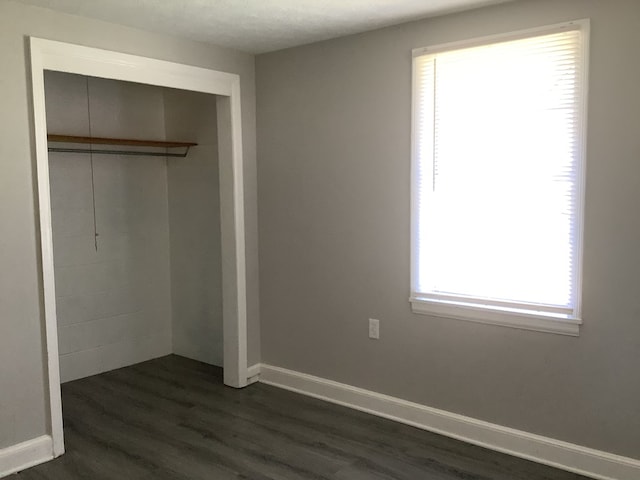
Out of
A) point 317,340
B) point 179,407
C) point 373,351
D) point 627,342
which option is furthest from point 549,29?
point 179,407

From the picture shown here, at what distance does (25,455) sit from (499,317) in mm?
2617

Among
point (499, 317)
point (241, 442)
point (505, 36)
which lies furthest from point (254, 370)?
point (505, 36)

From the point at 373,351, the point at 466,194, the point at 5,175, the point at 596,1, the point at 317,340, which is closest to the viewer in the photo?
the point at 596,1

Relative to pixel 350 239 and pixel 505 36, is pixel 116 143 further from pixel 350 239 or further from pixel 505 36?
pixel 505 36

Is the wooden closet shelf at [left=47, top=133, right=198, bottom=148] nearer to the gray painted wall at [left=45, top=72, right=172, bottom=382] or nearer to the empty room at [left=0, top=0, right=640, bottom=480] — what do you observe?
the empty room at [left=0, top=0, right=640, bottom=480]

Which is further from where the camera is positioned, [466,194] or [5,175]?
[466,194]

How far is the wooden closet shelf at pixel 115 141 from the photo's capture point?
3978mm

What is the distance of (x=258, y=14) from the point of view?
313 centimetres

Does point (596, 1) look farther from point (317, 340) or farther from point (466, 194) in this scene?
point (317, 340)

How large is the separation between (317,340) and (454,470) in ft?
4.43

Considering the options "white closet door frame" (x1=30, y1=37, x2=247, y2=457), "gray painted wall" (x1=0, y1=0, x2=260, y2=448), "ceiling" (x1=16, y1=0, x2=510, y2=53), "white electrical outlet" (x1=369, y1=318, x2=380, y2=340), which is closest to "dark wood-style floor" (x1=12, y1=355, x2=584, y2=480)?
"white closet door frame" (x1=30, y1=37, x2=247, y2=457)

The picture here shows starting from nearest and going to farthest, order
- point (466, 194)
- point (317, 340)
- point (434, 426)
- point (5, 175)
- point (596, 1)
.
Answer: point (596, 1), point (5, 175), point (466, 194), point (434, 426), point (317, 340)

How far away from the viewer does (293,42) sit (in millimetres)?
3791

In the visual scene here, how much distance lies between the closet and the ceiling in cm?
110
